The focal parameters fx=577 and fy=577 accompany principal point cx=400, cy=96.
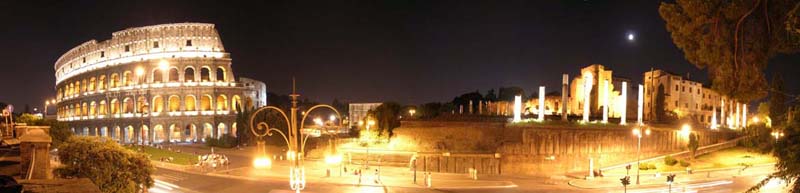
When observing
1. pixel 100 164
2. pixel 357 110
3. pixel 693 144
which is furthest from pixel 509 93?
pixel 100 164

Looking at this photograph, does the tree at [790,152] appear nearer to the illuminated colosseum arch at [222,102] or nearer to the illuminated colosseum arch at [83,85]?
the illuminated colosseum arch at [222,102]

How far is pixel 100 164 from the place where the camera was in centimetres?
1897

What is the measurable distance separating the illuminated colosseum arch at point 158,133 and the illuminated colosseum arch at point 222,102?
777cm

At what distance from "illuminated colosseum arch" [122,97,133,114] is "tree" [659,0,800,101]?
77569 mm

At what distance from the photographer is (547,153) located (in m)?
45.2

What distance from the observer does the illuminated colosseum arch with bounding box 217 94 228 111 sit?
7716 cm

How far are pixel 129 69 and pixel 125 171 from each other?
64.4 metres

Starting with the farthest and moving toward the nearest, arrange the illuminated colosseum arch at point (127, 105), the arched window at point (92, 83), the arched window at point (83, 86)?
the arched window at point (83, 86) → the arched window at point (92, 83) → the illuminated colosseum arch at point (127, 105)

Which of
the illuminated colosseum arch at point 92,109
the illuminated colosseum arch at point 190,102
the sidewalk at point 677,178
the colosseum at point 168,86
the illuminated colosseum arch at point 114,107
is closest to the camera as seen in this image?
the sidewalk at point 677,178

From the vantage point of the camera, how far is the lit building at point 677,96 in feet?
226

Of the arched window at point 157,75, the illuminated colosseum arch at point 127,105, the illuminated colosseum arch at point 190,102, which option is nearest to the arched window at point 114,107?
the illuminated colosseum arch at point 127,105

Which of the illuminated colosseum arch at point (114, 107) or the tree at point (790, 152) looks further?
the illuminated colosseum arch at point (114, 107)

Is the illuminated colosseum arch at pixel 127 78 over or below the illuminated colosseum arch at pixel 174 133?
over

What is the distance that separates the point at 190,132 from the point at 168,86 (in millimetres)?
7377
